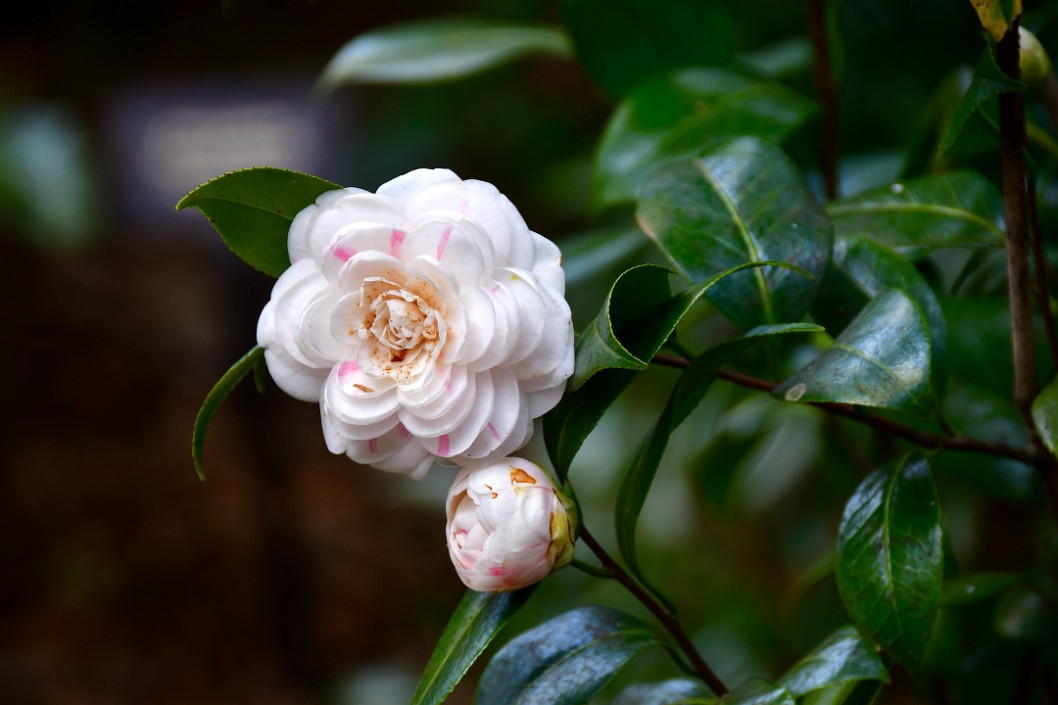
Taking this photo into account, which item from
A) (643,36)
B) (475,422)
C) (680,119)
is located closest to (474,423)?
(475,422)

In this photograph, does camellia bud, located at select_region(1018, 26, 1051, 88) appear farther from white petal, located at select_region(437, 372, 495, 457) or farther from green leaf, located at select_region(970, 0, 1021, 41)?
white petal, located at select_region(437, 372, 495, 457)

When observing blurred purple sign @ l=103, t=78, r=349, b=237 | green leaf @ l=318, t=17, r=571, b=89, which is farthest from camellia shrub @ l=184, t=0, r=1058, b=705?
blurred purple sign @ l=103, t=78, r=349, b=237

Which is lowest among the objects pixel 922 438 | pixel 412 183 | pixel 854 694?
pixel 854 694

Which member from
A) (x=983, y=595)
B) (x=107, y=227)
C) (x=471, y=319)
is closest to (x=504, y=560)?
(x=471, y=319)

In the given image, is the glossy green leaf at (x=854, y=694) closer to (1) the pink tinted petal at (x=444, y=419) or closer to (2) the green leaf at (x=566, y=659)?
(2) the green leaf at (x=566, y=659)

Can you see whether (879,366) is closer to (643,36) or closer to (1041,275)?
(1041,275)

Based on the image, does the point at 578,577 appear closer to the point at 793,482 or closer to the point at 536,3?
the point at 793,482
